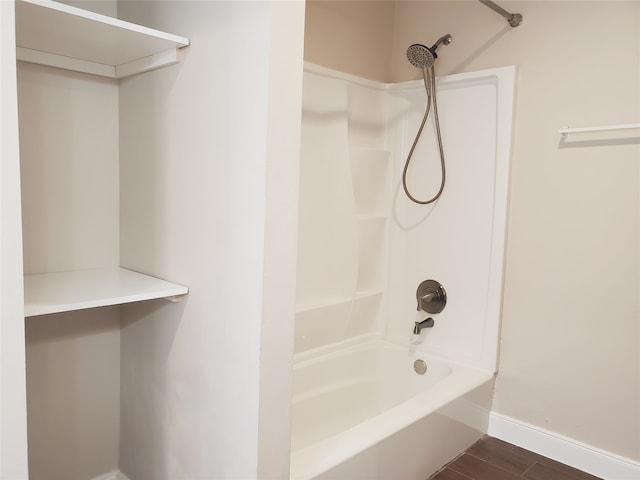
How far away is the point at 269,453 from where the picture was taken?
1.38 meters

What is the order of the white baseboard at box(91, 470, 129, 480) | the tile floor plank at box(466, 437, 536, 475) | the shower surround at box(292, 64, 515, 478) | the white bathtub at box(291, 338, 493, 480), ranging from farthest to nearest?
the shower surround at box(292, 64, 515, 478), the tile floor plank at box(466, 437, 536, 475), the white baseboard at box(91, 470, 129, 480), the white bathtub at box(291, 338, 493, 480)

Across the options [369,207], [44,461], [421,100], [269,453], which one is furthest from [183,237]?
[421,100]

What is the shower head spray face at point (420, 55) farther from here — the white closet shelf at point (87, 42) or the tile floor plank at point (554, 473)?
the tile floor plank at point (554, 473)

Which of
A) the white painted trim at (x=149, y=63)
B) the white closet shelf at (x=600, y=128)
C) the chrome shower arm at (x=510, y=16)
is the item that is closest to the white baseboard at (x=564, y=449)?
the white closet shelf at (x=600, y=128)

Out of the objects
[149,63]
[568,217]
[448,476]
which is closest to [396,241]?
[568,217]

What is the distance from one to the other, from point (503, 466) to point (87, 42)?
2318 mm

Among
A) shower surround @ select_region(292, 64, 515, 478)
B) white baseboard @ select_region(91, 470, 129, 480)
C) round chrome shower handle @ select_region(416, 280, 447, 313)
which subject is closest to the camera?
white baseboard @ select_region(91, 470, 129, 480)

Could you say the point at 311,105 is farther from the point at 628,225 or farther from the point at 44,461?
the point at 44,461

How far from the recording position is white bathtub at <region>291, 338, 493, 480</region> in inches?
67.2

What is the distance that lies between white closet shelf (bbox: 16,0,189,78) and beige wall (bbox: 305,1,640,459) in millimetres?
967

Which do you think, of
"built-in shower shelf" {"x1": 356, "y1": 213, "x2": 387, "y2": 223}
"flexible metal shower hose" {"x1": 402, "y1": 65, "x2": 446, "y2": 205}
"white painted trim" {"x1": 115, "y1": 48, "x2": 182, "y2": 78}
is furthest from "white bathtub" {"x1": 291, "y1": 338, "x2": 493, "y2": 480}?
"white painted trim" {"x1": 115, "y1": 48, "x2": 182, "y2": 78}

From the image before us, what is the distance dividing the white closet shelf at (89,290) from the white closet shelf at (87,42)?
0.69 metres

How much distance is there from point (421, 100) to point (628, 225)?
1.16 metres

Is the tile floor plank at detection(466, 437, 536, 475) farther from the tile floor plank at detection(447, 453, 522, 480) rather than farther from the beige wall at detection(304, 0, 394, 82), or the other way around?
the beige wall at detection(304, 0, 394, 82)
